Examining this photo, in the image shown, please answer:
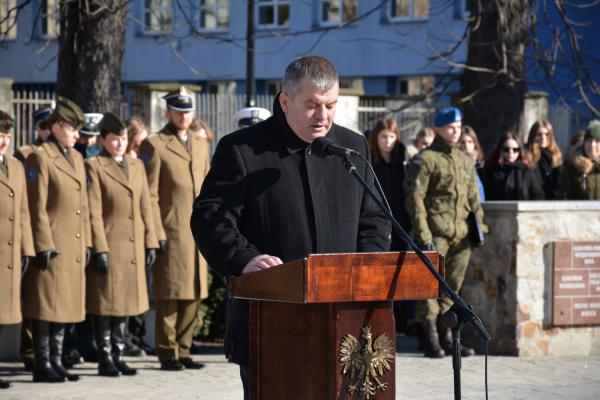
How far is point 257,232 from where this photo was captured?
18.2 ft

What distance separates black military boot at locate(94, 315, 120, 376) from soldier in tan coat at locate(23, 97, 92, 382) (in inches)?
10.9

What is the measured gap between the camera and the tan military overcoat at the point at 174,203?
36.2 feet

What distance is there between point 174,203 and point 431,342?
2.56m

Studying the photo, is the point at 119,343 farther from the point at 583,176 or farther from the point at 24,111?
the point at 24,111

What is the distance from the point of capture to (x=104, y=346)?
1048cm

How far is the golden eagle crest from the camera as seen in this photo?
5.11 m

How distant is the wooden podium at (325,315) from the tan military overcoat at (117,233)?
5.37 metres

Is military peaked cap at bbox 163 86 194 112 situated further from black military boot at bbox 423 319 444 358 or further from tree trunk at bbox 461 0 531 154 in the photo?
tree trunk at bbox 461 0 531 154

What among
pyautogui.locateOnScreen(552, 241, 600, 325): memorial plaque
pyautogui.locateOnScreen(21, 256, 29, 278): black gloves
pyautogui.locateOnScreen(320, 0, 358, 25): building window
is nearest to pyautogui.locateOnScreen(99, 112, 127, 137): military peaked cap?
pyautogui.locateOnScreen(21, 256, 29, 278): black gloves

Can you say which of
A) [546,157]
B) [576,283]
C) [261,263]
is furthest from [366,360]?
[546,157]

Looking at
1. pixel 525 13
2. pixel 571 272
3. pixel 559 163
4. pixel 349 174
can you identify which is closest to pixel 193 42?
pixel 525 13

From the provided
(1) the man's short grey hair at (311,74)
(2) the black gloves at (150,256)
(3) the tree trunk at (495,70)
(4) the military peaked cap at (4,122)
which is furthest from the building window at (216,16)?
(1) the man's short grey hair at (311,74)

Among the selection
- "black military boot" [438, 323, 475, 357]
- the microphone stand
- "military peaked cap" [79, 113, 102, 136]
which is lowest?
"black military boot" [438, 323, 475, 357]

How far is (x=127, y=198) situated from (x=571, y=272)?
160 inches
